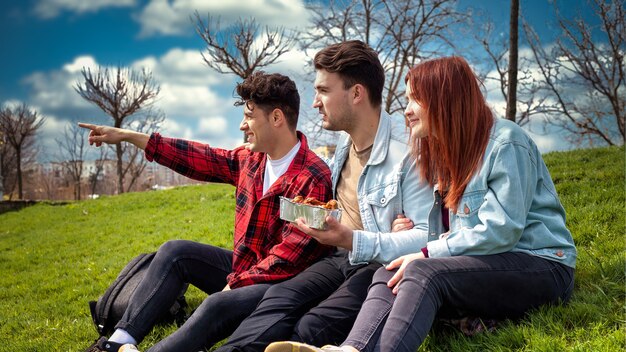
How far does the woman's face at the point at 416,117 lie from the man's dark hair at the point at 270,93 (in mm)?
1054

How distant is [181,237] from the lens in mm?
8781

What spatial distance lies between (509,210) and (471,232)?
0.63ft

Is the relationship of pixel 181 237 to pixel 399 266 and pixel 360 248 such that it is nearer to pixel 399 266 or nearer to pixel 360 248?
pixel 360 248

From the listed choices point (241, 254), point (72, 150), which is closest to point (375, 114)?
point (241, 254)

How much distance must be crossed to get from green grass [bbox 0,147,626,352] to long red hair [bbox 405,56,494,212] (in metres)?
0.79

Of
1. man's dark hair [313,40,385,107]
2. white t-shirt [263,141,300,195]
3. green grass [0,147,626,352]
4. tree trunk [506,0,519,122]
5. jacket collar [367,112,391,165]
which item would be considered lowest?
green grass [0,147,626,352]

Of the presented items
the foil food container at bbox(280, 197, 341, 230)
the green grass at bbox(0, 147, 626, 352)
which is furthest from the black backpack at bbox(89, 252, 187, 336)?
the foil food container at bbox(280, 197, 341, 230)

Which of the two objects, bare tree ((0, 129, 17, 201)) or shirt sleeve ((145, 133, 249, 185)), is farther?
bare tree ((0, 129, 17, 201))

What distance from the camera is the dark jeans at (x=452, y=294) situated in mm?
2289

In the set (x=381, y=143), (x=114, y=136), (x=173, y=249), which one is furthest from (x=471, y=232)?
(x=114, y=136)

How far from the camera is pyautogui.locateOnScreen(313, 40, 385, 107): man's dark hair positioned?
3414mm

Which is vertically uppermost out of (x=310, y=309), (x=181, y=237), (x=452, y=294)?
(x=452, y=294)

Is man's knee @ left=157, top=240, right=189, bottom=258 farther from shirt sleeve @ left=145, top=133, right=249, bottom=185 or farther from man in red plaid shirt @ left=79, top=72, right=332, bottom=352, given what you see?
shirt sleeve @ left=145, top=133, right=249, bottom=185

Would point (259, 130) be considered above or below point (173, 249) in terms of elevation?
above
